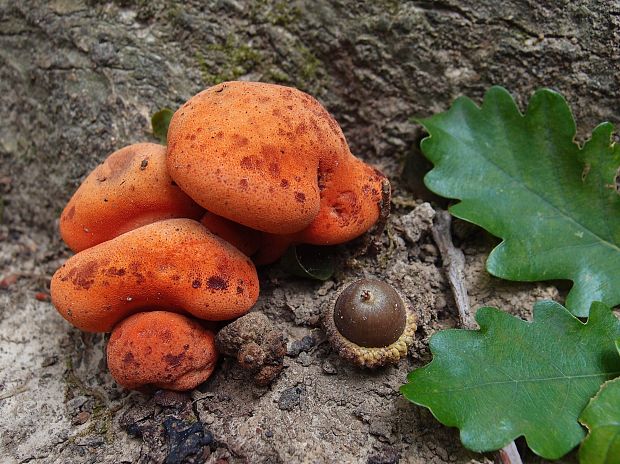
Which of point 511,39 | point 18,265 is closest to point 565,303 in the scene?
point 511,39

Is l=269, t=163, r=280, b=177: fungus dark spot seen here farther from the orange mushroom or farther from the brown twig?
the brown twig

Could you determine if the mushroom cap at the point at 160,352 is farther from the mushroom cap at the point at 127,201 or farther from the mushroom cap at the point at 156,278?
the mushroom cap at the point at 127,201

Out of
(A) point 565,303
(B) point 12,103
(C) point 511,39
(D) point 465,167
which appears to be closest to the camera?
(A) point 565,303

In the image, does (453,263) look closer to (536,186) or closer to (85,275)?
(536,186)

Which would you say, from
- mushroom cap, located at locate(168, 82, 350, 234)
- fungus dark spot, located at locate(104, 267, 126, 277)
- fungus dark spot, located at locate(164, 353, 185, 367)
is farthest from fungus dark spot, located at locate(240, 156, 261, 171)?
fungus dark spot, located at locate(164, 353, 185, 367)

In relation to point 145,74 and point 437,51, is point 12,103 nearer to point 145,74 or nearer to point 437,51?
point 145,74

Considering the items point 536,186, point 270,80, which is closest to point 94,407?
point 270,80
